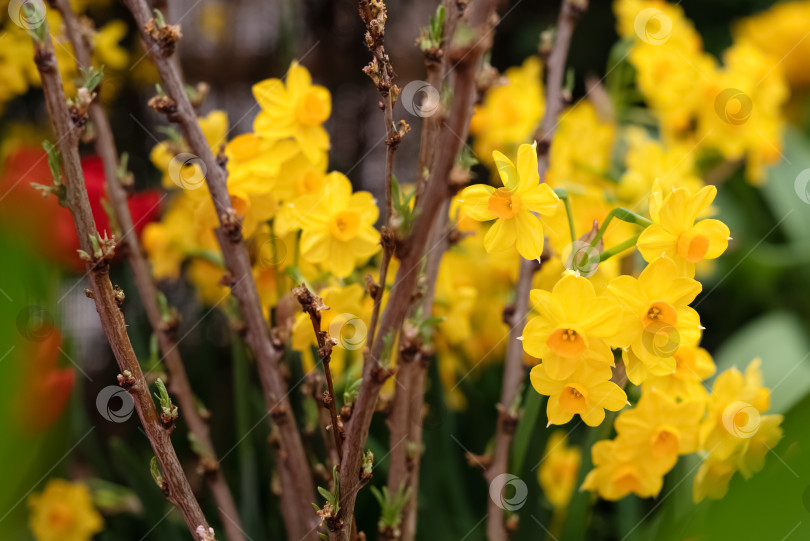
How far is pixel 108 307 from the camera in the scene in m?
0.37

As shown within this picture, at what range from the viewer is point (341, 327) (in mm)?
453

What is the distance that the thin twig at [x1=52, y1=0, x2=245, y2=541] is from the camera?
0.55 meters

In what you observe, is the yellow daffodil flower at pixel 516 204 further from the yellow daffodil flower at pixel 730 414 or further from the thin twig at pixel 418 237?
the yellow daffodil flower at pixel 730 414

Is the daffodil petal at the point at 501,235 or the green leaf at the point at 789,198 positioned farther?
the green leaf at the point at 789,198

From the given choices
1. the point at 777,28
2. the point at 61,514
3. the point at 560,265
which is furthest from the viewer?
the point at 777,28

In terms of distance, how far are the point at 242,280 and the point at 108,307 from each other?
0.13m

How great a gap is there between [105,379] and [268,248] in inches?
42.8

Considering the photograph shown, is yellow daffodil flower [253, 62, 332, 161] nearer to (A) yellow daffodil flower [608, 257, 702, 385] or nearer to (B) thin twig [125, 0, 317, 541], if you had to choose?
(B) thin twig [125, 0, 317, 541]

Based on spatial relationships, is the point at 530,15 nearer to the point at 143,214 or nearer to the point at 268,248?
the point at 143,214

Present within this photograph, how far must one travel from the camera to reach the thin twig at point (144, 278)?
1.82 feet

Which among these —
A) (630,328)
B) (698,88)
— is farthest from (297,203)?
(698,88)

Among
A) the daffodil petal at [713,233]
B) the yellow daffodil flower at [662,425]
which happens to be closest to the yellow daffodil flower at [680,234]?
the daffodil petal at [713,233]

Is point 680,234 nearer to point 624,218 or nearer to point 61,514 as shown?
point 624,218

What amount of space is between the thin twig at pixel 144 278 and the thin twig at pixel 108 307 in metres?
0.17
